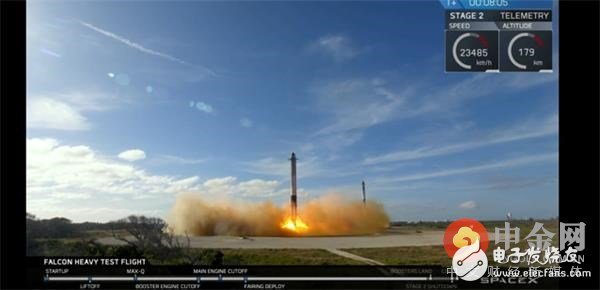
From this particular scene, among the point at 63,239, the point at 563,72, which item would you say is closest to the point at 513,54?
the point at 563,72

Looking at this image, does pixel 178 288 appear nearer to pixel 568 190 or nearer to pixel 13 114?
pixel 13 114

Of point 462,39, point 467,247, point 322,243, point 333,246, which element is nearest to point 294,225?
point 322,243

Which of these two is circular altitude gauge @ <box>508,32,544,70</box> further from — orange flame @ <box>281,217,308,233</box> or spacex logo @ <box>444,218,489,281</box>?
orange flame @ <box>281,217,308,233</box>

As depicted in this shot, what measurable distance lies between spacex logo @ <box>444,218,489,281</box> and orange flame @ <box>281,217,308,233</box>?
25184 millimetres

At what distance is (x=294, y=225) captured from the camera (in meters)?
32.7

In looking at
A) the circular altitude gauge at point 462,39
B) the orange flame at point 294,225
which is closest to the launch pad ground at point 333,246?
the circular altitude gauge at point 462,39

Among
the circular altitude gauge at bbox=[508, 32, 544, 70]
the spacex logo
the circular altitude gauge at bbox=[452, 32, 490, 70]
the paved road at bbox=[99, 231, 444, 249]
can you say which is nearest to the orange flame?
the paved road at bbox=[99, 231, 444, 249]

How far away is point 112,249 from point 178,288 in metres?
2.48

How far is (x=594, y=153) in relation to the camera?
7.11 metres
